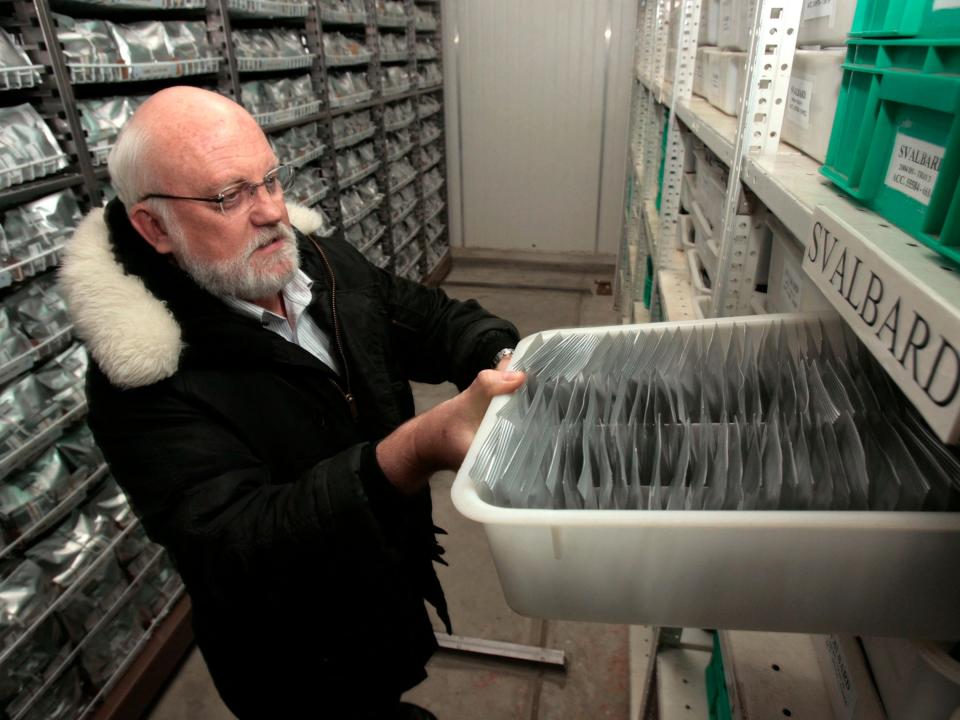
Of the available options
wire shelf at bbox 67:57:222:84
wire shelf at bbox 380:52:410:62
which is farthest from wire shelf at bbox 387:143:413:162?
wire shelf at bbox 67:57:222:84

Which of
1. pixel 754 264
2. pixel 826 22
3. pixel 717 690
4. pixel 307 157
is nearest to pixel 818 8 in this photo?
pixel 826 22

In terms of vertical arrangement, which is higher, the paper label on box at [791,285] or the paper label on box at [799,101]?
the paper label on box at [799,101]

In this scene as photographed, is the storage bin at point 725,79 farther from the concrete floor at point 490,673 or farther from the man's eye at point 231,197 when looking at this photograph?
the concrete floor at point 490,673

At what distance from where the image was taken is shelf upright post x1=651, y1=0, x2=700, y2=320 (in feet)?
5.81

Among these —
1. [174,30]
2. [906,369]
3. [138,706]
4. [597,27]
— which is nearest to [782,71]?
[906,369]

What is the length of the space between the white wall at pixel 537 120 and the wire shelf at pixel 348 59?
162 centimetres

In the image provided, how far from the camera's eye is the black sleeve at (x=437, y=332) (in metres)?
1.36

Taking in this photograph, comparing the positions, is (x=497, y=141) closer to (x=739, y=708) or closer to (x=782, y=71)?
(x=782, y=71)

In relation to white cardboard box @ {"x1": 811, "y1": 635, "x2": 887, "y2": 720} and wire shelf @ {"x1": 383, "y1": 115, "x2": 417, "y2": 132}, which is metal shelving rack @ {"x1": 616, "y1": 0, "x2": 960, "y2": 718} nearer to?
white cardboard box @ {"x1": 811, "y1": 635, "x2": 887, "y2": 720}

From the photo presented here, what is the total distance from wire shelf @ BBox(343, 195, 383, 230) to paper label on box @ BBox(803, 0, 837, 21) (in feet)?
9.83

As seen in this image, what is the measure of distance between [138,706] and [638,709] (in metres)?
1.61

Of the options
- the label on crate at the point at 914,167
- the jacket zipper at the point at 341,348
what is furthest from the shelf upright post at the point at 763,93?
the jacket zipper at the point at 341,348

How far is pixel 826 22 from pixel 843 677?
0.98 metres

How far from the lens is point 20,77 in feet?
4.81
